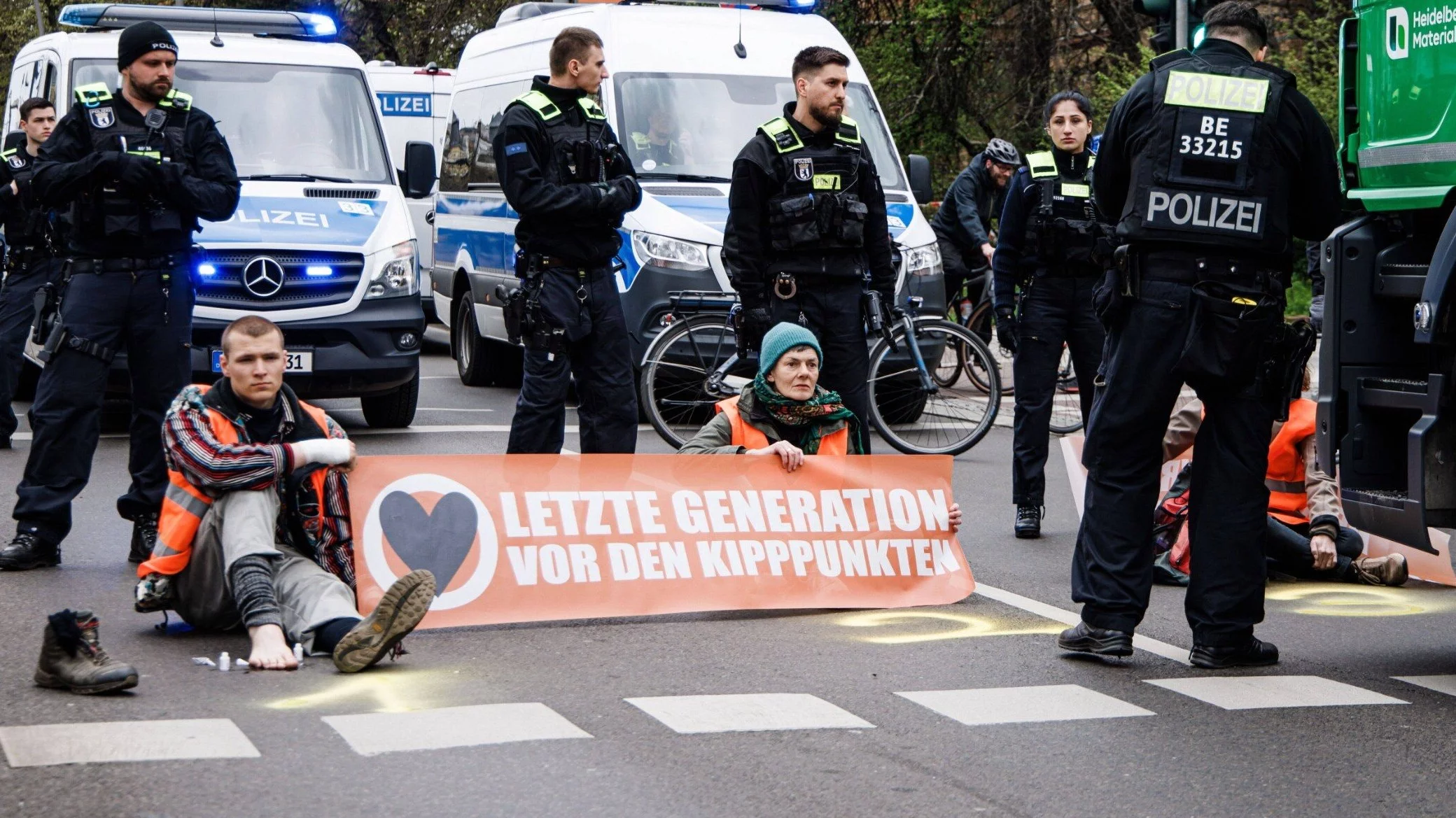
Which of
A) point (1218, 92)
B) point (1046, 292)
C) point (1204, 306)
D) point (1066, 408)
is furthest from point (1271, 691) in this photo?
point (1066, 408)

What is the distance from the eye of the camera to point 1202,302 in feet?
19.3

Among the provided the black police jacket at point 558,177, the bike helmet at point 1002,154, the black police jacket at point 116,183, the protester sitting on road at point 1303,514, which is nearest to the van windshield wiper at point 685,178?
the bike helmet at point 1002,154

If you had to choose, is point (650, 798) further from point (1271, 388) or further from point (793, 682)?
point (1271, 388)

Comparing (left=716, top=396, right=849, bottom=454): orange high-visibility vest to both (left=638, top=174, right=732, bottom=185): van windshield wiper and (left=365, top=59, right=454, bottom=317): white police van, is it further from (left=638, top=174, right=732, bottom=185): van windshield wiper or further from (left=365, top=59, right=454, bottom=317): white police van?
(left=365, top=59, right=454, bottom=317): white police van

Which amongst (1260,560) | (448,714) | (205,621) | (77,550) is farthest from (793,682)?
(77,550)

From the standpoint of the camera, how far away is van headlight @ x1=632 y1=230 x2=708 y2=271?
12.1 metres

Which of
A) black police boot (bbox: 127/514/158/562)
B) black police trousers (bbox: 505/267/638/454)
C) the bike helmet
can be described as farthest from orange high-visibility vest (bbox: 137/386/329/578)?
the bike helmet

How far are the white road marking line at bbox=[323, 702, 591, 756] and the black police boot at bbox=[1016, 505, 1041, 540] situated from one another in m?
4.00

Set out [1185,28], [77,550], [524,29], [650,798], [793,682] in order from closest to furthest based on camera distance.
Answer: [650,798] → [793,682] → [77,550] → [1185,28] → [524,29]

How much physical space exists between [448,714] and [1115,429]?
7.42 feet

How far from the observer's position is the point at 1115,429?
6.07 metres

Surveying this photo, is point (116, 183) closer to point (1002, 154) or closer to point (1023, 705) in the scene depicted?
point (1023, 705)

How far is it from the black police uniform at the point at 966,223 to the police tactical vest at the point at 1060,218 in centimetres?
483

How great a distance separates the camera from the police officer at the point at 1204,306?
583 centimetres
